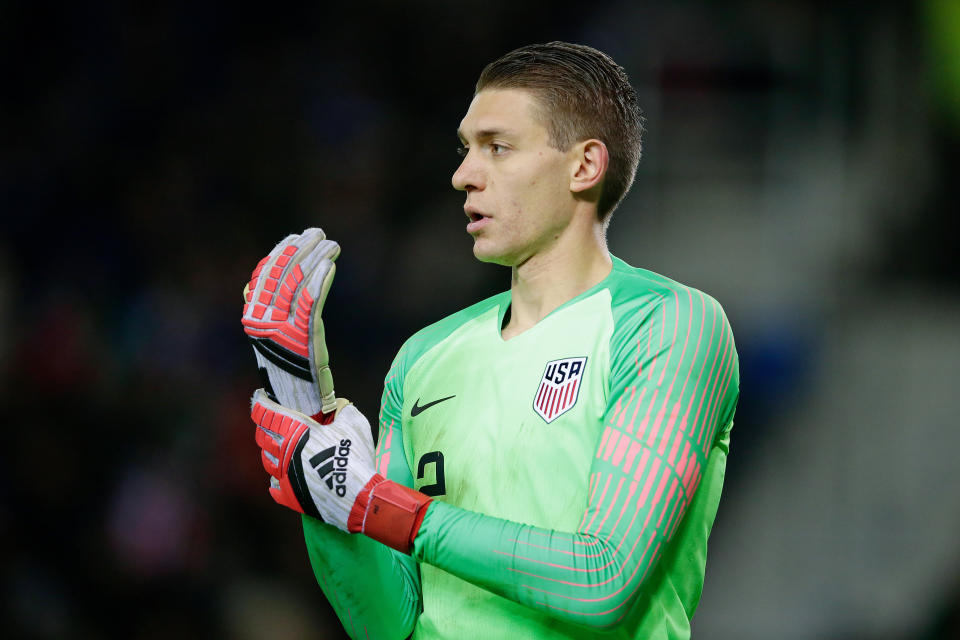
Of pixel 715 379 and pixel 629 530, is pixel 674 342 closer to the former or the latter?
pixel 715 379

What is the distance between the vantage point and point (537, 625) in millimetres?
2438

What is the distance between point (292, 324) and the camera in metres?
2.37

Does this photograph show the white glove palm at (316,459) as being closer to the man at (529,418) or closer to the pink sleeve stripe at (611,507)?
the man at (529,418)

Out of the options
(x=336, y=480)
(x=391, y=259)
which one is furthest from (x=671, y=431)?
(x=391, y=259)

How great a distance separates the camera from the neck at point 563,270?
8.96ft

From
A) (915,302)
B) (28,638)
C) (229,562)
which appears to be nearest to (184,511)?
(229,562)

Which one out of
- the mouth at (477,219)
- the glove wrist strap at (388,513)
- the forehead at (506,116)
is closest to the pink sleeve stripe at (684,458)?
the glove wrist strap at (388,513)

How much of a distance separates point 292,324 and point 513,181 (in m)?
0.65

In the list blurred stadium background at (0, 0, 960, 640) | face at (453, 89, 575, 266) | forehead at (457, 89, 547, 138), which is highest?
forehead at (457, 89, 547, 138)

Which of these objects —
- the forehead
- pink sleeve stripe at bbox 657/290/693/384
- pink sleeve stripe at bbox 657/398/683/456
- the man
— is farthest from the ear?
pink sleeve stripe at bbox 657/398/683/456

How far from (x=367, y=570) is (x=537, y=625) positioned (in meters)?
0.44

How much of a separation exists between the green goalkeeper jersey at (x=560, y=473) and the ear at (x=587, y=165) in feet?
0.77

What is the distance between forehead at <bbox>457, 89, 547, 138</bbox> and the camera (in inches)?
105

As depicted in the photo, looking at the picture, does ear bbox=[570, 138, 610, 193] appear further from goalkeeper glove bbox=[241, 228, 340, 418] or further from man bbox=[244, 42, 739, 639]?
goalkeeper glove bbox=[241, 228, 340, 418]
